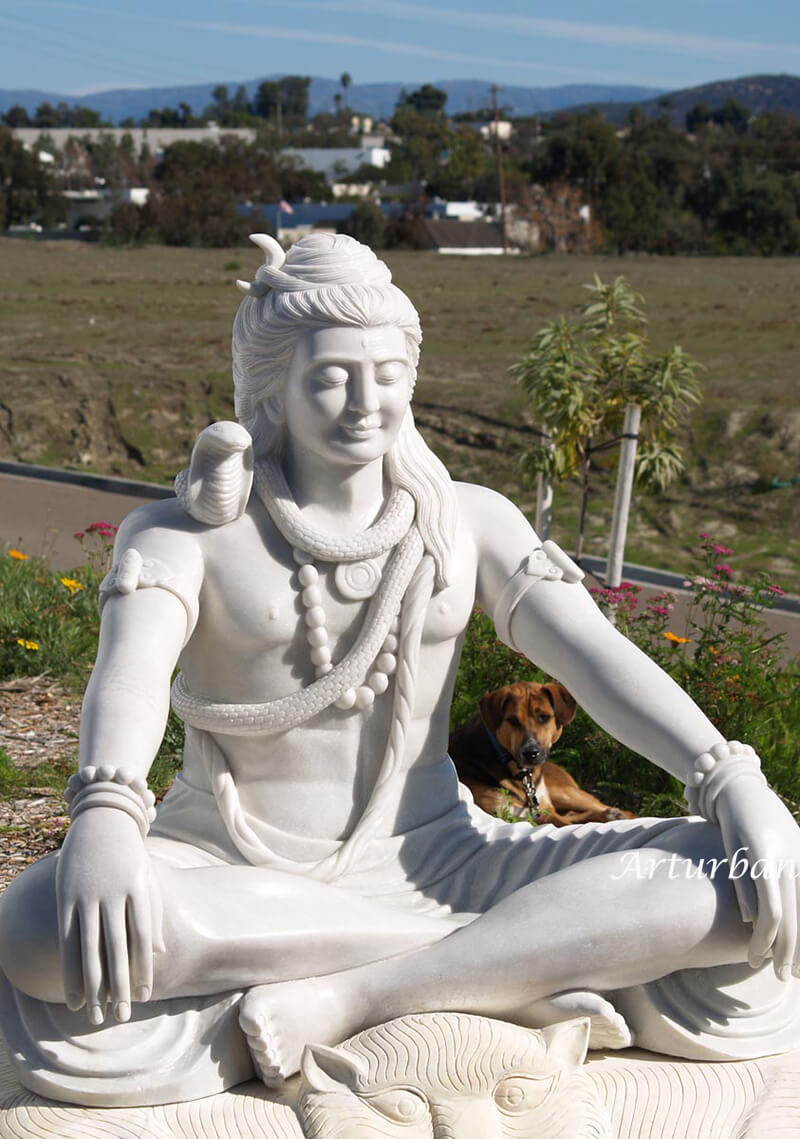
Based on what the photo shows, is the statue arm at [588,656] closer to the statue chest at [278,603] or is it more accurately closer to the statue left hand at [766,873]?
the statue left hand at [766,873]

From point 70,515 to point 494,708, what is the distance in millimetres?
8902

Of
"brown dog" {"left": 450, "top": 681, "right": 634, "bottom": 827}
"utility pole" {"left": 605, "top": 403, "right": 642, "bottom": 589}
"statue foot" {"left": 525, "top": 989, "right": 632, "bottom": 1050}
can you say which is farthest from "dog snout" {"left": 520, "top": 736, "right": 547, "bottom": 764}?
"utility pole" {"left": 605, "top": 403, "right": 642, "bottom": 589}

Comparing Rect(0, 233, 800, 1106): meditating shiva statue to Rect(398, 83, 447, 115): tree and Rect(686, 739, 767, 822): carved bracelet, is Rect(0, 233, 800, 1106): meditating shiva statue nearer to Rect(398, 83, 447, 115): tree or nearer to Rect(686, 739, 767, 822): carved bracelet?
Rect(686, 739, 767, 822): carved bracelet

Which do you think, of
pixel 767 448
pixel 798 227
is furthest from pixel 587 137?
pixel 767 448

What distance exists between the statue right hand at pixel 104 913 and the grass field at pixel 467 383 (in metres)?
6.71

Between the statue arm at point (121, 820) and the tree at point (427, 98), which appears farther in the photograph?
the tree at point (427, 98)

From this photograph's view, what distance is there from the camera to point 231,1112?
2.85m

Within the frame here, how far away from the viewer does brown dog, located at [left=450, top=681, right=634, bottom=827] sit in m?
4.05

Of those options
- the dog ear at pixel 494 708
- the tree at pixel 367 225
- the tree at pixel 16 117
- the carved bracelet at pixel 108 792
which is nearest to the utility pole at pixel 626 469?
the dog ear at pixel 494 708

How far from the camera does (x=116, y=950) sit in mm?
2564

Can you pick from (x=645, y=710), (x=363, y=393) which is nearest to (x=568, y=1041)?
(x=645, y=710)

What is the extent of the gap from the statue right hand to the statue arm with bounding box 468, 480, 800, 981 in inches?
43.4

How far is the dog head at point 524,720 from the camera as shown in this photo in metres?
4.03

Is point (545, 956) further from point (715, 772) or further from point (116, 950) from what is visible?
point (116, 950)
